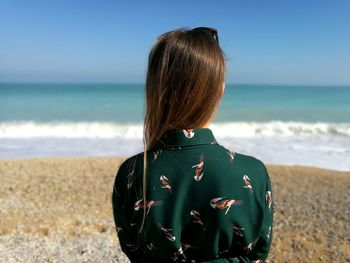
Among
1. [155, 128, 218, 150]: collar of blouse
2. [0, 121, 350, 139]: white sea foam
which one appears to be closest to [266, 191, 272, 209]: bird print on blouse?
[155, 128, 218, 150]: collar of blouse

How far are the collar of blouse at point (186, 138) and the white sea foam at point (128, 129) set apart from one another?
603 inches

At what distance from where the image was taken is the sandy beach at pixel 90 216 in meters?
3.98

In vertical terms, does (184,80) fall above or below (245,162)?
above

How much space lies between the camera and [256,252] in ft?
3.81

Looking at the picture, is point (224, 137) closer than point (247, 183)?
No

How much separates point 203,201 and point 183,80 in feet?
1.08

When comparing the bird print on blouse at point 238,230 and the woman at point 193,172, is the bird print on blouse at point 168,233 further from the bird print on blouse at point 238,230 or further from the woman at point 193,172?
the bird print on blouse at point 238,230

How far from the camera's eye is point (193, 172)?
1061 millimetres

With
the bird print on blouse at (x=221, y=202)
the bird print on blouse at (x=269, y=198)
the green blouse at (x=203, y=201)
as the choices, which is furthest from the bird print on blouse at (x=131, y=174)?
the bird print on blouse at (x=269, y=198)

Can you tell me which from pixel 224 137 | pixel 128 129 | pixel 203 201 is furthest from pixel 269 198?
pixel 128 129

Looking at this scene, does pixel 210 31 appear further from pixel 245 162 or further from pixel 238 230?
pixel 238 230

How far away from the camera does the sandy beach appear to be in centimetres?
398

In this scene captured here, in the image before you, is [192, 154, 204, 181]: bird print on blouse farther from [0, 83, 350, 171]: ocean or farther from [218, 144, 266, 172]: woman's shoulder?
[0, 83, 350, 171]: ocean

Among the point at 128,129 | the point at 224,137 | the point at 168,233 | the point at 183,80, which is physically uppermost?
the point at 183,80
